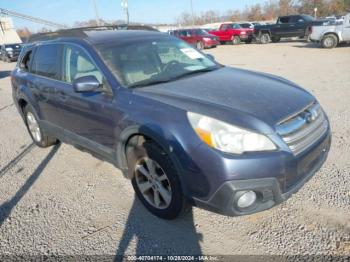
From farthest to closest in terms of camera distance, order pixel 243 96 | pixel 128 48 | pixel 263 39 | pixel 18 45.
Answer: pixel 18 45 → pixel 263 39 → pixel 128 48 → pixel 243 96

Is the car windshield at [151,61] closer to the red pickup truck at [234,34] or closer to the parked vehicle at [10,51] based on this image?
the red pickup truck at [234,34]

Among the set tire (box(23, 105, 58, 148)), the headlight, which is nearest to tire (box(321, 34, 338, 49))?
tire (box(23, 105, 58, 148))

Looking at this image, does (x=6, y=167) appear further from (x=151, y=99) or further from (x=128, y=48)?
(x=151, y=99)

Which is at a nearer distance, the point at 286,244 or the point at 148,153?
the point at 286,244

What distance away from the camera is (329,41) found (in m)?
16.4

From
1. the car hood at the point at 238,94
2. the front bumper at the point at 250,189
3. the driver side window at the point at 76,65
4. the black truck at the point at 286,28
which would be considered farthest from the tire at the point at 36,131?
the black truck at the point at 286,28

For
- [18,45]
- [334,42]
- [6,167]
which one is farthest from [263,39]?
[6,167]

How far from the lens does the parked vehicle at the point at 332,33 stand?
1550 cm

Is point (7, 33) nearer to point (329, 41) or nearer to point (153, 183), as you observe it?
point (329, 41)

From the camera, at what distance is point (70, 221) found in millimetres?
3059

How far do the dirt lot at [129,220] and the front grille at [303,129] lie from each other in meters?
0.77

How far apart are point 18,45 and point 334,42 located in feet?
79.9

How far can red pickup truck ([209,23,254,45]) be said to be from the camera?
24391mm

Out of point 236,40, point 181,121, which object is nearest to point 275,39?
point 236,40
